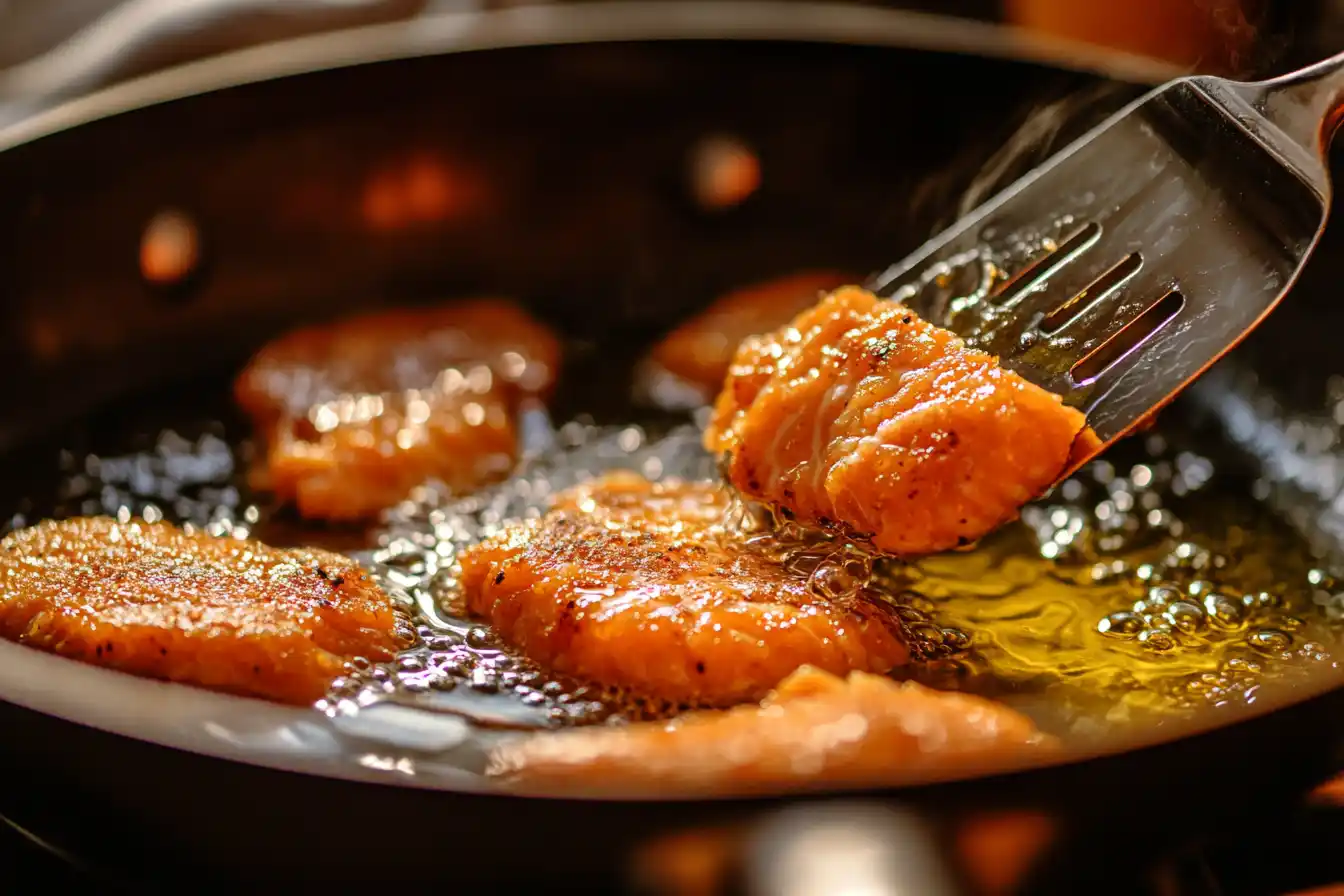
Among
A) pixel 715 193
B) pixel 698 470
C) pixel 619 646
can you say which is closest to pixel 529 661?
pixel 619 646

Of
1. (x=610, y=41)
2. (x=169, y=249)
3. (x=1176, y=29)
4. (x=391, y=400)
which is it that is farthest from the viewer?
(x=610, y=41)

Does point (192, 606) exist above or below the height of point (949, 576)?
below

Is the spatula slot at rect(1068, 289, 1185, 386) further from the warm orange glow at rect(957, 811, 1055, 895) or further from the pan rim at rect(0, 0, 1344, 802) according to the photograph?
the warm orange glow at rect(957, 811, 1055, 895)

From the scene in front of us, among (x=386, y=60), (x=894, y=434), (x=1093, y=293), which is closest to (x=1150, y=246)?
(x=1093, y=293)

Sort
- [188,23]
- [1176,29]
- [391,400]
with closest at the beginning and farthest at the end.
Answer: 1. [1176,29]
2. [391,400]
3. [188,23]

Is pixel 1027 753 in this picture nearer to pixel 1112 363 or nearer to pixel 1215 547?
pixel 1112 363

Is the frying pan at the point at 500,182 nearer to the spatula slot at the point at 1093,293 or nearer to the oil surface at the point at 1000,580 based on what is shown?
the oil surface at the point at 1000,580

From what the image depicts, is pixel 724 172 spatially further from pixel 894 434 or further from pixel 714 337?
pixel 894 434
